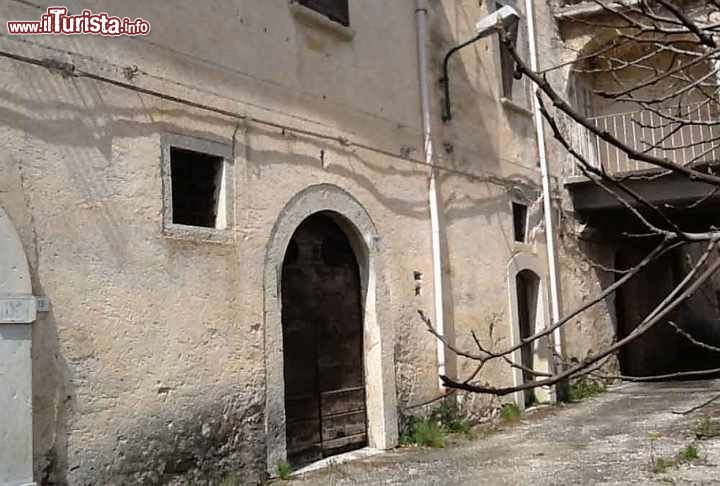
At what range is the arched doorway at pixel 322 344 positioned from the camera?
6676 millimetres

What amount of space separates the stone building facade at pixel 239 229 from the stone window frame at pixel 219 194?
0.02m

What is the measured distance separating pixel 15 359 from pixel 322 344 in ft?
10.2

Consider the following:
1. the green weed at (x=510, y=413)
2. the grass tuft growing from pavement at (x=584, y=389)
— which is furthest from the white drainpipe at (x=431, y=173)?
the grass tuft growing from pavement at (x=584, y=389)

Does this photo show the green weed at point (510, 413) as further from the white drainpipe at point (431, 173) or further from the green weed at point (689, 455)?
Answer: the green weed at point (689, 455)

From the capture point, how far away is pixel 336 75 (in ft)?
23.7

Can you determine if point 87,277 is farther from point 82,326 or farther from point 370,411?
point 370,411

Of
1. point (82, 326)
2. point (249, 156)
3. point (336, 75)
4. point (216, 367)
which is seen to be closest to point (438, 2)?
point (336, 75)

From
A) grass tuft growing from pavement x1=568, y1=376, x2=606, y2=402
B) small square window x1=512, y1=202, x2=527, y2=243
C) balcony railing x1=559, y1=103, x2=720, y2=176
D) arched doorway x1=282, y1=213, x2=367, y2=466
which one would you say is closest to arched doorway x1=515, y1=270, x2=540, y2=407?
small square window x1=512, y1=202, x2=527, y2=243

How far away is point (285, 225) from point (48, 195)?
2.19 m

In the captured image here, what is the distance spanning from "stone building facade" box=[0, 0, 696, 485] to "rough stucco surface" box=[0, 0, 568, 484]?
1cm

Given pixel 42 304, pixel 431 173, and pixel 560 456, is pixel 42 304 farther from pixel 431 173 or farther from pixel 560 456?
pixel 431 173

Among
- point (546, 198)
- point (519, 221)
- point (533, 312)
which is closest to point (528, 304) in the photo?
point (533, 312)

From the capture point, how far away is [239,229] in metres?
6.00

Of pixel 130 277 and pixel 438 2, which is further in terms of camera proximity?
pixel 438 2
